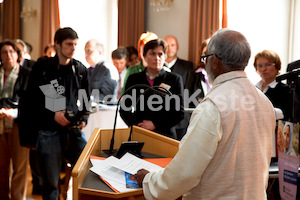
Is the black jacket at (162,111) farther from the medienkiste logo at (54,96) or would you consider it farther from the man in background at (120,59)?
the man in background at (120,59)

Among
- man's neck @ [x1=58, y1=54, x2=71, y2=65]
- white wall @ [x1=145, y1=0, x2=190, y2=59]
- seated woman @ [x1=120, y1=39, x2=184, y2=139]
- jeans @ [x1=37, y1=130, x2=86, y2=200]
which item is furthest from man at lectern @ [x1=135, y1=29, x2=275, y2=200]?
white wall @ [x1=145, y1=0, x2=190, y2=59]

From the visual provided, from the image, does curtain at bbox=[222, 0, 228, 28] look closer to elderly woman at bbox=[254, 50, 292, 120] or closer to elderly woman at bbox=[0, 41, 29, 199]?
elderly woman at bbox=[254, 50, 292, 120]

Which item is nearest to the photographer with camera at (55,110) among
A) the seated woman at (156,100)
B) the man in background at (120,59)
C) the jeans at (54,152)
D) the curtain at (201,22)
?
the jeans at (54,152)

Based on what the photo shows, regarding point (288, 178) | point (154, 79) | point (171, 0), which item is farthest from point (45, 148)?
point (171, 0)

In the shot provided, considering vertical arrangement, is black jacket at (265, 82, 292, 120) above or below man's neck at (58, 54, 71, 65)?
below

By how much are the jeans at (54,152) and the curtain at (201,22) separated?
2.38 meters

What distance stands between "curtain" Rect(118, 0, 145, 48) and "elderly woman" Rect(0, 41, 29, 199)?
1.77 metres

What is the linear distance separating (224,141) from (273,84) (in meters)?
2.07

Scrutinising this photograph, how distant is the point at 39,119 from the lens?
2949 mm

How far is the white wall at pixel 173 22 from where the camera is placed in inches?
211

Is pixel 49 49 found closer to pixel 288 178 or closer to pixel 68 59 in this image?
pixel 68 59

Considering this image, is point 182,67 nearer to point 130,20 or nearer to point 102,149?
point 130,20


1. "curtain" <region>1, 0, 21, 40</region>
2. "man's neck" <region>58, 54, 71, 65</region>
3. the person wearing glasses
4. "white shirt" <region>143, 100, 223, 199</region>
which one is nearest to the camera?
"white shirt" <region>143, 100, 223, 199</region>

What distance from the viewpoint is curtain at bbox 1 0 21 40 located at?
903cm
